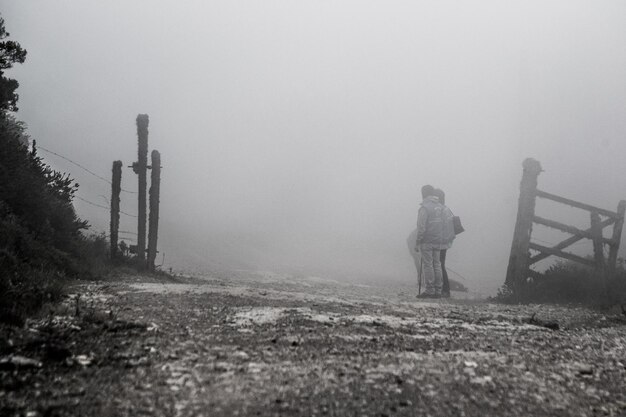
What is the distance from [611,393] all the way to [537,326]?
8.14 feet

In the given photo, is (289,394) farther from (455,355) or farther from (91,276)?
(91,276)

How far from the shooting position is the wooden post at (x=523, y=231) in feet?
33.4

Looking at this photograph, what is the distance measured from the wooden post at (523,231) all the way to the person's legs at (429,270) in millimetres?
1601

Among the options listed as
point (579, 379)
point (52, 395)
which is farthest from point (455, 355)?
point (52, 395)

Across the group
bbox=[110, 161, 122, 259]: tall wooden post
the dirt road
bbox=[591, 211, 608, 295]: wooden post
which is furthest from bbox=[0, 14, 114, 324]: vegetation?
bbox=[591, 211, 608, 295]: wooden post

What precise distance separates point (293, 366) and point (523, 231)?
8.53 meters

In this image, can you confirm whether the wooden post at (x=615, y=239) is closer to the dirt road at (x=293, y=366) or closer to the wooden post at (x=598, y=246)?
the wooden post at (x=598, y=246)

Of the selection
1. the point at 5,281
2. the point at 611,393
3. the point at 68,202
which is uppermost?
the point at 68,202

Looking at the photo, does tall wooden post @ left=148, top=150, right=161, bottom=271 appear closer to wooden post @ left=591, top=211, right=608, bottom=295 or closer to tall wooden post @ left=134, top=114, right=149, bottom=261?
tall wooden post @ left=134, top=114, right=149, bottom=261

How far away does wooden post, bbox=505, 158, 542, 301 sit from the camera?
1020 cm

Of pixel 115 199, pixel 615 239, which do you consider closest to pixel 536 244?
pixel 615 239

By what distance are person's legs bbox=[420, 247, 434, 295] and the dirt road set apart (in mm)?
4871

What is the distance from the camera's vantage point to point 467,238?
5034 centimetres

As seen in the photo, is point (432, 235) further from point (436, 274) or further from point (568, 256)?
point (568, 256)
